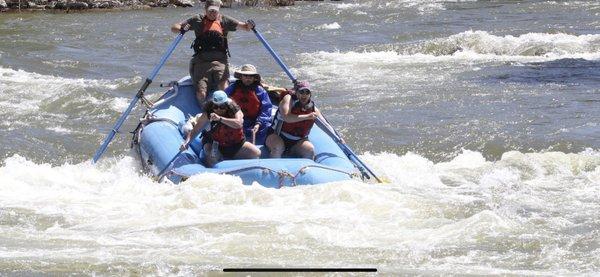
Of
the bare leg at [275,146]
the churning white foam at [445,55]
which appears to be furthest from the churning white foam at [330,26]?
the bare leg at [275,146]

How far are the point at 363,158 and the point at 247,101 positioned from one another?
175cm

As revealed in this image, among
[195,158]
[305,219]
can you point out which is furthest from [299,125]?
[305,219]

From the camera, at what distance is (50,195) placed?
29.6ft

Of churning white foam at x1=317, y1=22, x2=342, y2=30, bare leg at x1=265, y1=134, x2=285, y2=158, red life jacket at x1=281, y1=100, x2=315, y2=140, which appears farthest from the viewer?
churning white foam at x1=317, y1=22, x2=342, y2=30

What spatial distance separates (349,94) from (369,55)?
16.8 ft

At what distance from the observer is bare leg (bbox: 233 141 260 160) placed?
9.36m

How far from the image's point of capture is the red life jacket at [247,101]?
396 inches

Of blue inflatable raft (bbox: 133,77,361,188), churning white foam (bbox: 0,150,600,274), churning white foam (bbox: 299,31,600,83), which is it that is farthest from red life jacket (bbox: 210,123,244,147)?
churning white foam (bbox: 299,31,600,83)

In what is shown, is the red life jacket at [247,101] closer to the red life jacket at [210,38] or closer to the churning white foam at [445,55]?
the red life jacket at [210,38]

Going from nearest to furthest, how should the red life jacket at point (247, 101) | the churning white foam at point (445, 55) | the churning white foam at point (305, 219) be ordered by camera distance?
1. the churning white foam at point (305, 219)
2. the red life jacket at point (247, 101)
3. the churning white foam at point (445, 55)

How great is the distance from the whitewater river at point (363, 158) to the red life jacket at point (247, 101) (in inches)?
45.1

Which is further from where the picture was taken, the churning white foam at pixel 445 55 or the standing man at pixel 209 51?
the churning white foam at pixel 445 55

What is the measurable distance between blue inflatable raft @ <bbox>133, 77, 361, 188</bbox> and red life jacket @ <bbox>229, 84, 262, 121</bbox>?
429mm

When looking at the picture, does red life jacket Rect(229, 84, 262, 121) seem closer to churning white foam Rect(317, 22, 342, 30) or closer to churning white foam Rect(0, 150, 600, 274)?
churning white foam Rect(0, 150, 600, 274)
